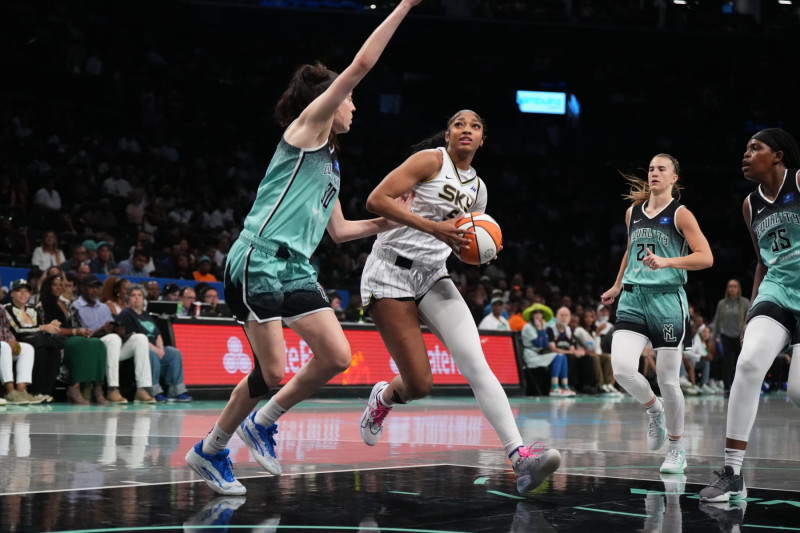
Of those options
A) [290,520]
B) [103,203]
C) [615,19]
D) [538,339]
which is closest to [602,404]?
[538,339]

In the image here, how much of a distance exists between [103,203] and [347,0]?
13901 millimetres

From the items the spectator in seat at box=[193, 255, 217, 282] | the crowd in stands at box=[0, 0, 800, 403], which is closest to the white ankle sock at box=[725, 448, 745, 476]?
the crowd in stands at box=[0, 0, 800, 403]

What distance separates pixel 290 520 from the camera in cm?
426

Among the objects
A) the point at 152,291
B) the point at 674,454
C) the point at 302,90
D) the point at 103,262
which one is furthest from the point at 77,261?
the point at 674,454

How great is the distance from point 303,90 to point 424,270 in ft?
4.30

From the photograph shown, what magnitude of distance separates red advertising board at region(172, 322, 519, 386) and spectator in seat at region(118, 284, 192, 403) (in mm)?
247

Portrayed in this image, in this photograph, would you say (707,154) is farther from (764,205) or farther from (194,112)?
(764,205)

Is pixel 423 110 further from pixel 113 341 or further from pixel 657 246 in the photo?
pixel 657 246

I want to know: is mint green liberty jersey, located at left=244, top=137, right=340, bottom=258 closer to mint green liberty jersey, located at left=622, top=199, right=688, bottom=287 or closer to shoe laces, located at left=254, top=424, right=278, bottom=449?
shoe laces, located at left=254, top=424, right=278, bottom=449

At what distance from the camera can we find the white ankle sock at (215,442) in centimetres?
502

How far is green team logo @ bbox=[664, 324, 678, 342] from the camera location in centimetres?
688

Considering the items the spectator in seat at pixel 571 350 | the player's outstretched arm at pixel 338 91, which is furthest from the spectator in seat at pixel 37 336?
the spectator in seat at pixel 571 350

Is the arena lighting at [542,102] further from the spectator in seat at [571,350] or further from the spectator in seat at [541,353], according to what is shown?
the spectator in seat at [541,353]

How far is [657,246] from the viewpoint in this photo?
7.11 meters
